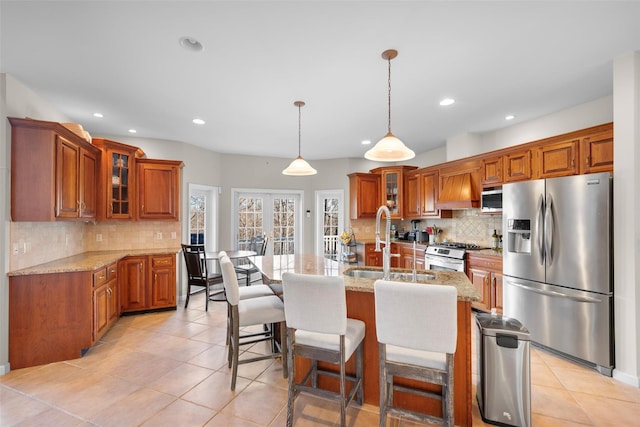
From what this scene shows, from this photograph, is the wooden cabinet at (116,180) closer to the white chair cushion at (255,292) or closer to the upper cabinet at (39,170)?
the upper cabinet at (39,170)

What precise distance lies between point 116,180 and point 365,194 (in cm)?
433

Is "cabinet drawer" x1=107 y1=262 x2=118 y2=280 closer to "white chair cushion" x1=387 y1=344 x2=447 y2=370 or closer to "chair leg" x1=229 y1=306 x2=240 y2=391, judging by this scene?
"chair leg" x1=229 y1=306 x2=240 y2=391

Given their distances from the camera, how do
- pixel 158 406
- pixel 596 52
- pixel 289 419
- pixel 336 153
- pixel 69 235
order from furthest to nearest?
pixel 336 153 < pixel 69 235 < pixel 596 52 < pixel 158 406 < pixel 289 419

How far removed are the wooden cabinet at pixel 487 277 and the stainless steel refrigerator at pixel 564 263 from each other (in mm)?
308

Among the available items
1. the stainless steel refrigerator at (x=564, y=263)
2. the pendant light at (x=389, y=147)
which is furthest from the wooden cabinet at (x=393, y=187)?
the pendant light at (x=389, y=147)

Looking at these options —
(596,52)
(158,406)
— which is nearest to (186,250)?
(158,406)

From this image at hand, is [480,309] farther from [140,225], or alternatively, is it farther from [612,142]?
[140,225]

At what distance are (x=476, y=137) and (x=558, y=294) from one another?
273 cm

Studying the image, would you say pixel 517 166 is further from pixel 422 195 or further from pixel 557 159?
pixel 422 195

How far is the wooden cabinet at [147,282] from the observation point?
403 centimetres

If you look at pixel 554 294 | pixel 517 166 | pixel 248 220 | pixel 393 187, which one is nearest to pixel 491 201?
pixel 517 166

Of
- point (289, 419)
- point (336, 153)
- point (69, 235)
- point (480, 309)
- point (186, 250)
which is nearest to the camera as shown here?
point (289, 419)

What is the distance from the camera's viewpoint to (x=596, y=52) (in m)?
2.39

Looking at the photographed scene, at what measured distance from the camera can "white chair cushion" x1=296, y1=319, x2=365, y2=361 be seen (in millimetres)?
1891
